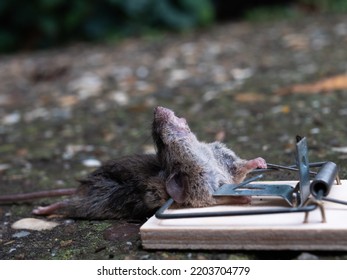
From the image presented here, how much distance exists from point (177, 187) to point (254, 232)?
19.0 inches

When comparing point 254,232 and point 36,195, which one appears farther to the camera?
point 36,195

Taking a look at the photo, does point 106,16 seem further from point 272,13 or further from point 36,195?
point 36,195

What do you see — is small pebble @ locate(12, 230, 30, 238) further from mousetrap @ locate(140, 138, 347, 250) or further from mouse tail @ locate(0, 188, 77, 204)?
mousetrap @ locate(140, 138, 347, 250)

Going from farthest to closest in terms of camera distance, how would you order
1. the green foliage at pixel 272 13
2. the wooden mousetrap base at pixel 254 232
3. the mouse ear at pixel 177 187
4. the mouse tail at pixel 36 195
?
the green foliage at pixel 272 13, the mouse tail at pixel 36 195, the mouse ear at pixel 177 187, the wooden mousetrap base at pixel 254 232

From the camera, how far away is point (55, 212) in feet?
10.6

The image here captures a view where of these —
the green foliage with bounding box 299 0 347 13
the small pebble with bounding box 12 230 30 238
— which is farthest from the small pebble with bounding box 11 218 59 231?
the green foliage with bounding box 299 0 347 13

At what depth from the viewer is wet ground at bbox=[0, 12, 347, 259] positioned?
287 centimetres

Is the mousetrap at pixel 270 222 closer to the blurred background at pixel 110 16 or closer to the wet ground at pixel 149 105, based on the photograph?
the wet ground at pixel 149 105

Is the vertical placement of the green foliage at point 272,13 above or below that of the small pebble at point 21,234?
above

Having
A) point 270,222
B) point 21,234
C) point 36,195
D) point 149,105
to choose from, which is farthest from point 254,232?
point 149,105

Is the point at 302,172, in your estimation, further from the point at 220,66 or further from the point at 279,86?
the point at 220,66

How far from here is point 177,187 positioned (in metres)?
2.58

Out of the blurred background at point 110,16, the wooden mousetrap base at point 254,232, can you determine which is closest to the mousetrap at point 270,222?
the wooden mousetrap base at point 254,232

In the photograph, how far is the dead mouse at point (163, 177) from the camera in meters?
2.60
